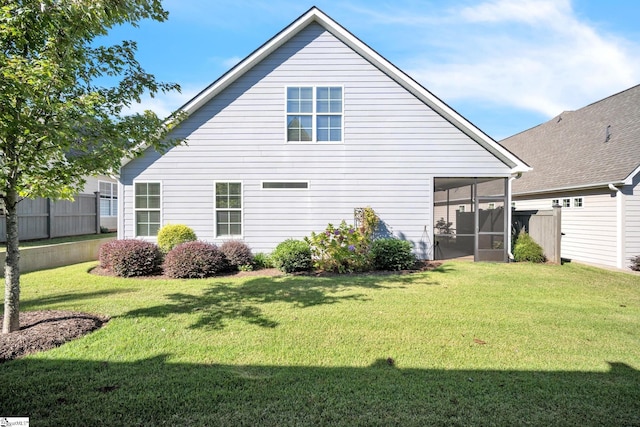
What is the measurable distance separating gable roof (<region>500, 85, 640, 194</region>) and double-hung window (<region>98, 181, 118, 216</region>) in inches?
898

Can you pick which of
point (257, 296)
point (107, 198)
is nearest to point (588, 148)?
point (257, 296)

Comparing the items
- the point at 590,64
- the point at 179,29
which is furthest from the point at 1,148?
the point at 590,64

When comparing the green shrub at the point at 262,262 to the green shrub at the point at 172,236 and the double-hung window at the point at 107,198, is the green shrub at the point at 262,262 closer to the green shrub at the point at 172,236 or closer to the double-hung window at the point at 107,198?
the green shrub at the point at 172,236

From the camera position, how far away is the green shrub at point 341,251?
28.8ft

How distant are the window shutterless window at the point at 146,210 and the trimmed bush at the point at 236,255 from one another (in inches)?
106

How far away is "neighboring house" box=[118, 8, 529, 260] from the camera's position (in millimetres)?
10273

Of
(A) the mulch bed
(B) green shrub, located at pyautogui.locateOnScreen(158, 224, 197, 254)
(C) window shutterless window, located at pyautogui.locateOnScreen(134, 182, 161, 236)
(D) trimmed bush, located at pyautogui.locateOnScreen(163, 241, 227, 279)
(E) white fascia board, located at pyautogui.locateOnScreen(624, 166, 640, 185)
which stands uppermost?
(E) white fascia board, located at pyautogui.locateOnScreen(624, 166, 640, 185)

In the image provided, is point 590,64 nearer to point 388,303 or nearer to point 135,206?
point 388,303

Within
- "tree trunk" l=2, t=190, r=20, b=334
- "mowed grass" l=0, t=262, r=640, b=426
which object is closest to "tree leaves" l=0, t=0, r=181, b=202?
"tree trunk" l=2, t=190, r=20, b=334

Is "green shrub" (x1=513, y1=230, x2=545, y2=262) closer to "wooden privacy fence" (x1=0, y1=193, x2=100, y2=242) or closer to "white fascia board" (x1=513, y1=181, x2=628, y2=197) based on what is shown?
"white fascia board" (x1=513, y1=181, x2=628, y2=197)

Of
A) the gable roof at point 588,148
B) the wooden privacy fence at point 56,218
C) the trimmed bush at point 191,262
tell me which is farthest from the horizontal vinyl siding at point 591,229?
the wooden privacy fence at point 56,218

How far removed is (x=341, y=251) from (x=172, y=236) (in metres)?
5.21

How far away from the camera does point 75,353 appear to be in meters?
3.77

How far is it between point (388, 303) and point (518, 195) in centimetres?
1271
